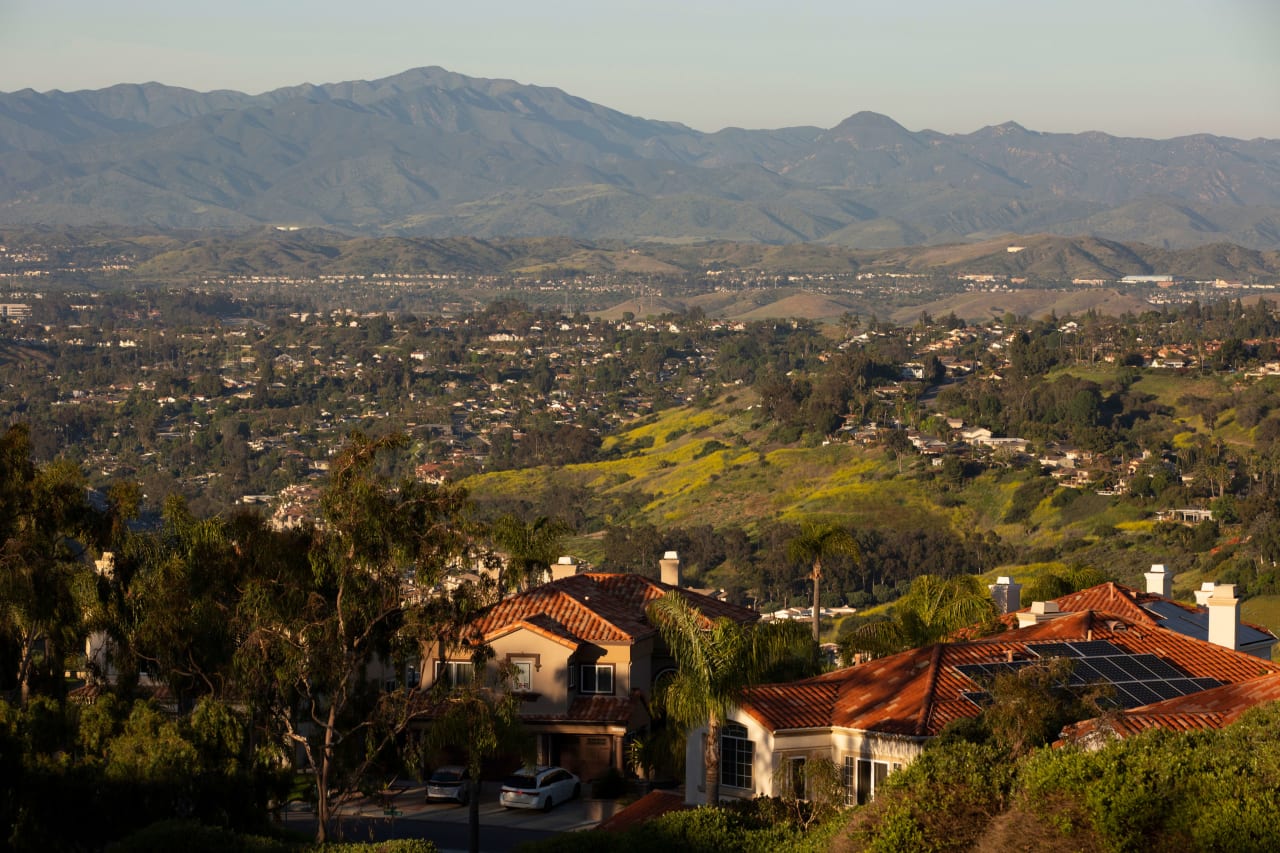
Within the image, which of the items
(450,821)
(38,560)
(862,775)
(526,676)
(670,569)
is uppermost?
(38,560)

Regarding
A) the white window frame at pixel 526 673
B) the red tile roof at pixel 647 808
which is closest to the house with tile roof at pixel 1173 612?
the white window frame at pixel 526 673

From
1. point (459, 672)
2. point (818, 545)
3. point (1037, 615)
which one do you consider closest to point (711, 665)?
point (459, 672)

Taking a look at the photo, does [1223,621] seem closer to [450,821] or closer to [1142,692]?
[1142,692]

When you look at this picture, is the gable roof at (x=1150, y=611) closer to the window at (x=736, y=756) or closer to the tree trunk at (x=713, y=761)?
the window at (x=736, y=756)

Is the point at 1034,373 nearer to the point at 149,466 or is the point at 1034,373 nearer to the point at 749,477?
the point at 749,477

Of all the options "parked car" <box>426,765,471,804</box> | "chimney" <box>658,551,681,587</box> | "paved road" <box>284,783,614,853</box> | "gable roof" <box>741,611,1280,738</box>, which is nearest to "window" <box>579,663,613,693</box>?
"paved road" <box>284,783,614,853</box>

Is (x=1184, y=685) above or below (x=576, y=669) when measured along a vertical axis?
above

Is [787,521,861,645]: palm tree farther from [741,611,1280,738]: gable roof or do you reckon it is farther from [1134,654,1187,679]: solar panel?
[1134,654,1187,679]: solar panel
